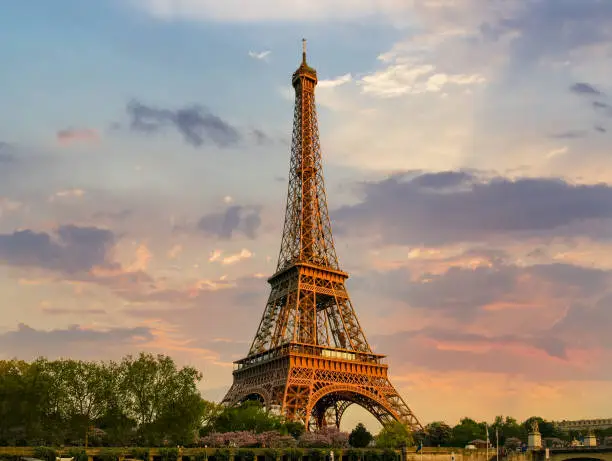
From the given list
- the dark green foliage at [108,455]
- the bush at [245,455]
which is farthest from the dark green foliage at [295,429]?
the dark green foliage at [108,455]

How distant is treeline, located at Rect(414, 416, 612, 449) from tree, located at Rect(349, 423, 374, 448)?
8529 mm

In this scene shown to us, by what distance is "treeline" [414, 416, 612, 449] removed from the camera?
100188 mm

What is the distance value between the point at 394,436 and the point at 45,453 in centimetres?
4558

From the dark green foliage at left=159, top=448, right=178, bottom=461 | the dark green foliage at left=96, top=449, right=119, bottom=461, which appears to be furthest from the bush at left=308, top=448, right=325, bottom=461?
the dark green foliage at left=96, top=449, right=119, bottom=461

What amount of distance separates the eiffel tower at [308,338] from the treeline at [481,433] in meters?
7.92

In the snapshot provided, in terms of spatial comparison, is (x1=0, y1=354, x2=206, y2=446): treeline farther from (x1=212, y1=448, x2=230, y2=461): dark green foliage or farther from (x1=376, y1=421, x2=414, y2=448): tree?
(x1=376, y1=421, x2=414, y2=448): tree

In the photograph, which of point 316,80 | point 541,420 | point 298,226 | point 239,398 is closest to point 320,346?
point 239,398

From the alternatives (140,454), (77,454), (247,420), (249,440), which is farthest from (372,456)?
(77,454)

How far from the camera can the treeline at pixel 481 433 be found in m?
100

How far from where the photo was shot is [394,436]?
86.9 m

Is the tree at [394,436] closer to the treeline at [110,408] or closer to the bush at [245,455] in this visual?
the treeline at [110,408]

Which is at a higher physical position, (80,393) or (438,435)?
(80,393)

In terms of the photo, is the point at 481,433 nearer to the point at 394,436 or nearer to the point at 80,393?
the point at 394,436

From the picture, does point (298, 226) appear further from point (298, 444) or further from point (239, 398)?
point (298, 444)
